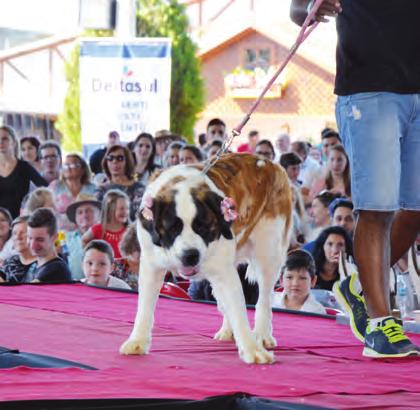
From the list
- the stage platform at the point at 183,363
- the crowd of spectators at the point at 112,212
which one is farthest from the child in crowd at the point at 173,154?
the stage platform at the point at 183,363

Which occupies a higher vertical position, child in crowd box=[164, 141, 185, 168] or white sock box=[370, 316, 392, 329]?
child in crowd box=[164, 141, 185, 168]

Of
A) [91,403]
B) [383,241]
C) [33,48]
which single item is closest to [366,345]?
[383,241]

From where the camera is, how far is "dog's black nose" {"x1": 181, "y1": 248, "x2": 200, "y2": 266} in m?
3.25

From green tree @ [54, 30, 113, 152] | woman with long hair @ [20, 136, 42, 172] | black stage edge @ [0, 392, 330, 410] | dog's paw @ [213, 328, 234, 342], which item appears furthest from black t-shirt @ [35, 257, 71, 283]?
green tree @ [54, 30, 113, 152]

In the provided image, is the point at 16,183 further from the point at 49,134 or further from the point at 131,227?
the point at 49,134

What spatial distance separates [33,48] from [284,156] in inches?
806

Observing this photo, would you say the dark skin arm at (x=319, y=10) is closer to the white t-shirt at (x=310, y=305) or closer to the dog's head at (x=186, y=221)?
the dog's head at (x=186, y=221)

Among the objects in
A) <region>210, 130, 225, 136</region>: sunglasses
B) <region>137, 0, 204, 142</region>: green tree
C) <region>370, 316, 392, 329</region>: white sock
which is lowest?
<region>370, 316, 392, 329</region>: white sock

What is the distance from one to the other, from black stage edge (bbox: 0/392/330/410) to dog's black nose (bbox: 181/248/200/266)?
678mm

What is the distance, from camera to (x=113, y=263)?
659 centimetres

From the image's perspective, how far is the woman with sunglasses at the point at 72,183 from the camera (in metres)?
8.69

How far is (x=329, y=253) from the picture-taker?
621 centimetres

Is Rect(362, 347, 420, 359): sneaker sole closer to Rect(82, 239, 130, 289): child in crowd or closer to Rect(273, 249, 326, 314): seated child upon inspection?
Rect(273, 249, 326, 314): seated child

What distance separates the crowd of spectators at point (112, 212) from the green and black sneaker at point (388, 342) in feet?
5.64
